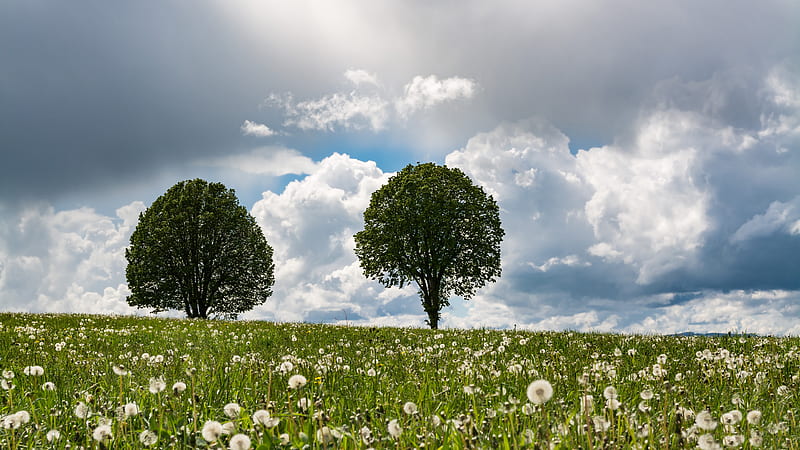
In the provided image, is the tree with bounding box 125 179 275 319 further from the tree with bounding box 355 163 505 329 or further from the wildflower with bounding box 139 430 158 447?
the wildflower with bounding box 139 430 158 447

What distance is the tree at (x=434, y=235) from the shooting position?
120ft

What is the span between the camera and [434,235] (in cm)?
3672

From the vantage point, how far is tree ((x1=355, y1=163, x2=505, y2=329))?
36625mm

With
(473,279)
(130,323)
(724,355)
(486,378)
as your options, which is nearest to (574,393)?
(486,378)

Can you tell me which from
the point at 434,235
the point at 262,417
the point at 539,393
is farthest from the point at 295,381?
the point at 434,235

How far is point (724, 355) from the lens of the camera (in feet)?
24.6

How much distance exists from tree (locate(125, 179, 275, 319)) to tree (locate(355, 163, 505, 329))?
34.7ft

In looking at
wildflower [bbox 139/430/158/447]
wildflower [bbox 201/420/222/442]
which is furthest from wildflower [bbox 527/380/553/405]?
wildflower [bbox 139/430/158/447]

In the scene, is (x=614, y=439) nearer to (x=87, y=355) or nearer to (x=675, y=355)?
(x=675, y=355)

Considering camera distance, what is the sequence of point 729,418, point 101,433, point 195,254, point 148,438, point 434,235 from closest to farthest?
point 101,433, point 148,438, point 729,418, point 434,235, point 195,254

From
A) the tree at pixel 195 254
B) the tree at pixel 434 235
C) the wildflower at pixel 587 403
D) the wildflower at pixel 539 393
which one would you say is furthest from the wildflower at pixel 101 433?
the tree at pixel 195 254

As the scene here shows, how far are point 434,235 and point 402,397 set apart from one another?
31.0 m

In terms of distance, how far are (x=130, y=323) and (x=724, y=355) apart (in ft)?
59.1

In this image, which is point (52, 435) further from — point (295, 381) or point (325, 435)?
point (325, 435)
